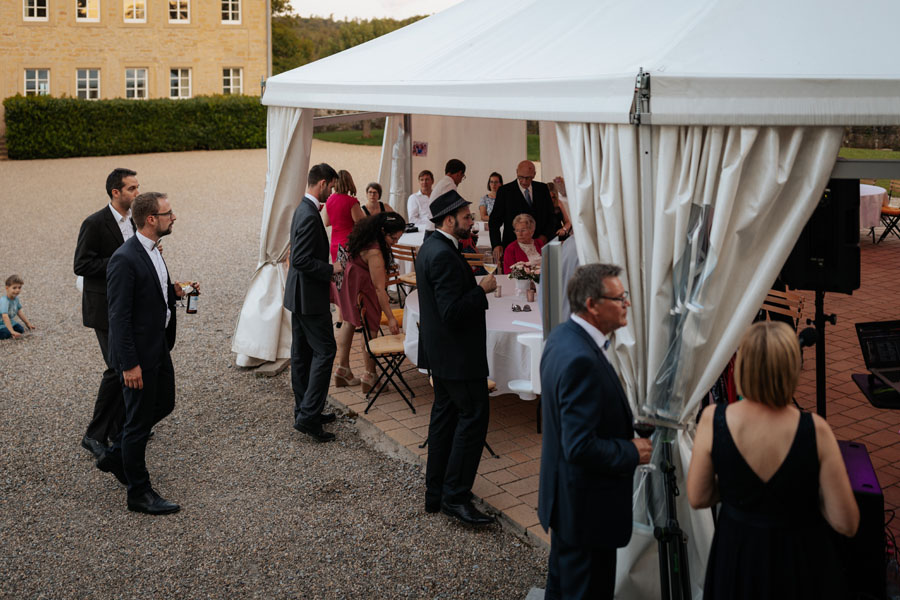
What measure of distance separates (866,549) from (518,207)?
547 centimetres

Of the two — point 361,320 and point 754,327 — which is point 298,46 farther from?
point 754,327

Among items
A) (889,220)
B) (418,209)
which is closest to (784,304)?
(418,209)

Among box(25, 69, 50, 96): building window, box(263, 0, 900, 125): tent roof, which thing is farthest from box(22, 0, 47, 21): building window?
box(263, 0, 900, 125): tent roof

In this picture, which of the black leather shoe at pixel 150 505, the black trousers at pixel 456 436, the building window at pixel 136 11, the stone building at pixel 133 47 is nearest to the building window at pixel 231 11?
the stone building at pixel 133 47

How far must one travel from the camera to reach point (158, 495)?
5211 mm

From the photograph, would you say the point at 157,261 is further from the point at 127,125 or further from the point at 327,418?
the point at 127,125

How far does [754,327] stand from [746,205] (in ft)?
3.09

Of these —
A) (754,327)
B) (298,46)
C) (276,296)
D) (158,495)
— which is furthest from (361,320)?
(298,46)

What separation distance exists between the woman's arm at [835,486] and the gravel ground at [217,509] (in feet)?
6.18

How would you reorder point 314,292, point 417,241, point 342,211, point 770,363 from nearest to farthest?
point 770,363 → point 314,292 → point 342,211 → point 417,241

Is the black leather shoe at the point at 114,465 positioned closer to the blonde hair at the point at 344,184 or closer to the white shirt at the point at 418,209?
the blonde hair at the point at 344,184

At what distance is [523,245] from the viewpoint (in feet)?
23.6

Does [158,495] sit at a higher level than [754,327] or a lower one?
lower

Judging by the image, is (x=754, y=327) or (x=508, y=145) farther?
(x=508, y=145)
